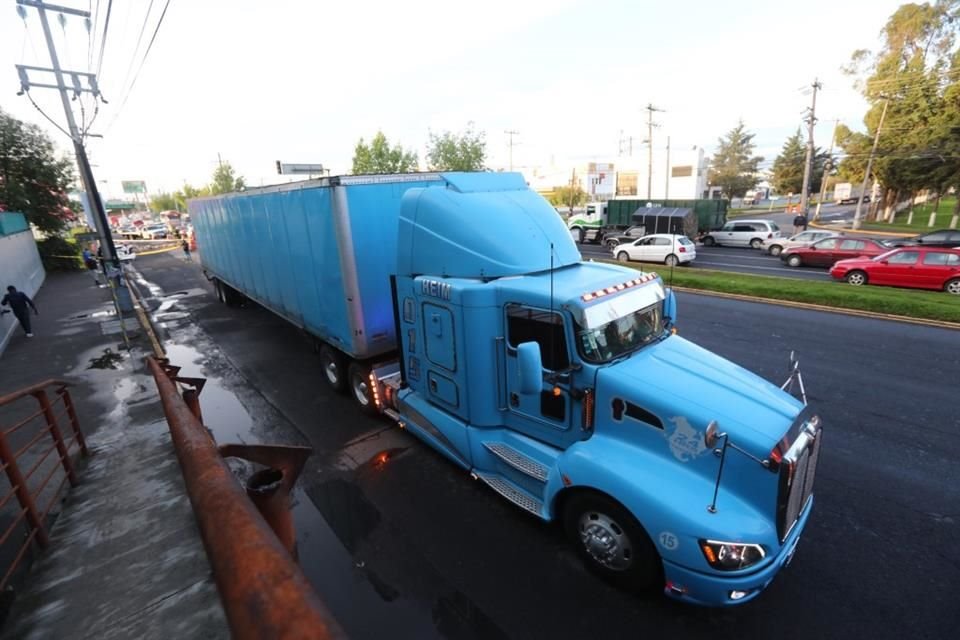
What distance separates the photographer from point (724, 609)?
4.30m

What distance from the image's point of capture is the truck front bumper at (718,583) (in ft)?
11.9

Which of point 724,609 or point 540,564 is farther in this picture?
point 540,564

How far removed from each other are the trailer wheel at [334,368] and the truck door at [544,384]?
4449 millimetres

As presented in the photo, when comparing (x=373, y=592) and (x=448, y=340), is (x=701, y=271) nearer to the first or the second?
(x=448, y=340)

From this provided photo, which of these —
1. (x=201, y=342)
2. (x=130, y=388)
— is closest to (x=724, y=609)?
(x=130, y=388)

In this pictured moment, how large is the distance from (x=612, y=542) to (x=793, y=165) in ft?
246

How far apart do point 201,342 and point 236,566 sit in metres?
13.9

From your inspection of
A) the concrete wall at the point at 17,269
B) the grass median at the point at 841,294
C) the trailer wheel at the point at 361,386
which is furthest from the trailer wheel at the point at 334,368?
the grass median at the point at 841,294

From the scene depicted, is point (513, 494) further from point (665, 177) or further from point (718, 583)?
point (665, 177)

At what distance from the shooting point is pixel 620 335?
4789 millimetres

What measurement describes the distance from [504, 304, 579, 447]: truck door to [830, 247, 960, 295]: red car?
1749 cm

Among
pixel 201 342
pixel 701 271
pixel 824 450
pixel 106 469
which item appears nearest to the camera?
pixel 106 469

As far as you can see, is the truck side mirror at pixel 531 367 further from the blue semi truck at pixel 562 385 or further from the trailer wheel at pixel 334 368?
the trailer wheel at pixel 334 368

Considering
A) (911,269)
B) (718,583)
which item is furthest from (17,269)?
(911,269)
